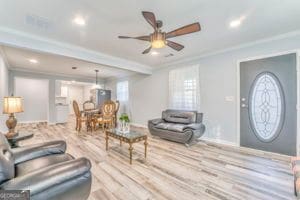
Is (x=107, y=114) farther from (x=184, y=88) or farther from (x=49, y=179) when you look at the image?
(x=49, y=179)

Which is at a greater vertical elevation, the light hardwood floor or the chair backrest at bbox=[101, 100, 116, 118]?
the chair backrest at bbox=[101, 100, 116, 118]

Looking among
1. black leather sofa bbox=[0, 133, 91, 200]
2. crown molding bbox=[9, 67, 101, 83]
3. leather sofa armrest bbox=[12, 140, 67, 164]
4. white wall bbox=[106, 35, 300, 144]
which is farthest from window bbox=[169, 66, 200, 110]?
crown molding bbox=[9, 67, 101, 83]

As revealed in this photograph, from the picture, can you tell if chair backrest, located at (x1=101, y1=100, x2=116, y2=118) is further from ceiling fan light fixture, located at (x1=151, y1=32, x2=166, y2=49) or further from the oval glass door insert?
the oval glass door insert

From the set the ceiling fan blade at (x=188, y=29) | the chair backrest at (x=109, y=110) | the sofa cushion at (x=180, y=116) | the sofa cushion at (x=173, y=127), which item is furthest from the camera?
the chair backrest at (x=109, y=110)

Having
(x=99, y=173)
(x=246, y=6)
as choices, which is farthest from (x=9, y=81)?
(x=246, y=6)

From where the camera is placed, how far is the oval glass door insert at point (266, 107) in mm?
3152

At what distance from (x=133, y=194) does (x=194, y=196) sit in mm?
764

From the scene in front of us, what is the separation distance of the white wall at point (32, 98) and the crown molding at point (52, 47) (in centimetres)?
440

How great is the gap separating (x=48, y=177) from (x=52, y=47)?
10.5 feet

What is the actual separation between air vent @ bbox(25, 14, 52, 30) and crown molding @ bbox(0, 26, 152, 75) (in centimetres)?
54

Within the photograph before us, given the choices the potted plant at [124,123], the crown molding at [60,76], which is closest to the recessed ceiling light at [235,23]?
the potted plant at [124,123]

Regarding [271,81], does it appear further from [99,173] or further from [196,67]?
A: [99,173]

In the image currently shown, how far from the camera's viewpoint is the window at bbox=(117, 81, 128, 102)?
734 centimetres

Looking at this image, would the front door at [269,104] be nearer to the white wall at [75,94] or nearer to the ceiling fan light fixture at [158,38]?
the ceiling fan light fixture at [158,38]
